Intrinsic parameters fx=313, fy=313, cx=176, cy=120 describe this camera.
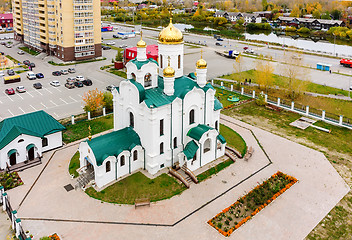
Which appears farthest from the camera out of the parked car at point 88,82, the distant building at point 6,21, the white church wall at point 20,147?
the distant building at point 6,21

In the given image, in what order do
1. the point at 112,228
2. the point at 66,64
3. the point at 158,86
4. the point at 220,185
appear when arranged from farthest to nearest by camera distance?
the point at 66,64 → the point at 158,86 → the point at 220,185 → the point at 112,228

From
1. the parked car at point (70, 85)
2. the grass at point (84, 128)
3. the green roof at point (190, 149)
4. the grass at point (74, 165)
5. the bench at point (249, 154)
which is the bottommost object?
the grass at point (74, 165)

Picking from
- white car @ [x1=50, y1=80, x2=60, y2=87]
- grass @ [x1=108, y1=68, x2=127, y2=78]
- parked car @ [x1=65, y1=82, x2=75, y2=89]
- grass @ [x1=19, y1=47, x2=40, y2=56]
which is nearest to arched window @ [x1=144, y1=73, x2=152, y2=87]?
parked car @ [x1=65, y1=82, x2=75, y2=89]

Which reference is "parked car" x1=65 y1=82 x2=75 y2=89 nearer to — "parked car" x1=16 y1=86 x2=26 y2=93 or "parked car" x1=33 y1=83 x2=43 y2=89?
"parked car" x1=33 y1=83 x2=43 y2=89

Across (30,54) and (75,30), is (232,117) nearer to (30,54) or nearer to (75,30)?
(75,30)

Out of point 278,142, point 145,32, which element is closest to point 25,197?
point 278,142

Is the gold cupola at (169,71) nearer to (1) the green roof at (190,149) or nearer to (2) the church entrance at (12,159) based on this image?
(1) the green roof at (190,149)

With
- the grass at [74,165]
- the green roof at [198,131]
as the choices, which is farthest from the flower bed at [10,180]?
the green roof at [198,131]
